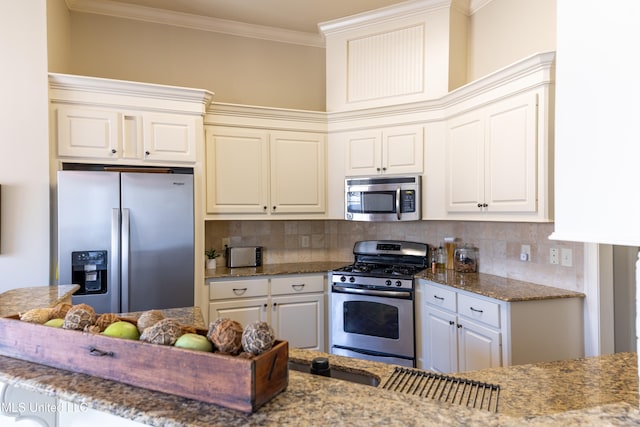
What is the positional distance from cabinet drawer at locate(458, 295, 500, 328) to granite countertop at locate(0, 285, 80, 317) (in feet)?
7.40

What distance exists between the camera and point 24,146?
2.60 metres

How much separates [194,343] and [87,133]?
2.50 m

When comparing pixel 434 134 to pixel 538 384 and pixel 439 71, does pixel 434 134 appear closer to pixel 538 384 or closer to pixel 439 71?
pixel 439 71

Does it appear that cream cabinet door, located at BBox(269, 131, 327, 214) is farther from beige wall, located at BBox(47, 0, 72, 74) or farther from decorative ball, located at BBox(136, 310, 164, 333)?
decorative ball, located at BBox(136, 310, 164, 333)

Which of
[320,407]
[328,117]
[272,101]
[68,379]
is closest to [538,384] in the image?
[320,407]

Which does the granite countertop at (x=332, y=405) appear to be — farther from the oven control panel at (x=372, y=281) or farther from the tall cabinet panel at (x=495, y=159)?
the oven control panel at (x=372, y=281)

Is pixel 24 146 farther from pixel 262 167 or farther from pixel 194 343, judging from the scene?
pixel 194 343

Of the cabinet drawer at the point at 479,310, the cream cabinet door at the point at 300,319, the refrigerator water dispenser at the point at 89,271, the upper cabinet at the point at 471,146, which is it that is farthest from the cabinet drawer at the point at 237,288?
the cabinet drawer at the point at 479,310

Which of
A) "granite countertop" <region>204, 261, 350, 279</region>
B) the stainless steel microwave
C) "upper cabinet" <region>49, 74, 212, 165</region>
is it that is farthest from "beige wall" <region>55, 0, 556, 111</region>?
"granite countertop" <region>204, 261, 350, 279</region>

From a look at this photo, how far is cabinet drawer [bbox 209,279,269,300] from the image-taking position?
3.18 m

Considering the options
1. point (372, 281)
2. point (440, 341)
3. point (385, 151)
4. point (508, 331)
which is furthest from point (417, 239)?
point (508, 331)

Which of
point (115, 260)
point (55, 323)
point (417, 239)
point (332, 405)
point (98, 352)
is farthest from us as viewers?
point (417, 239)

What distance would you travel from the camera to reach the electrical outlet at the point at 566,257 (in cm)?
250

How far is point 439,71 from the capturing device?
3.26 m
